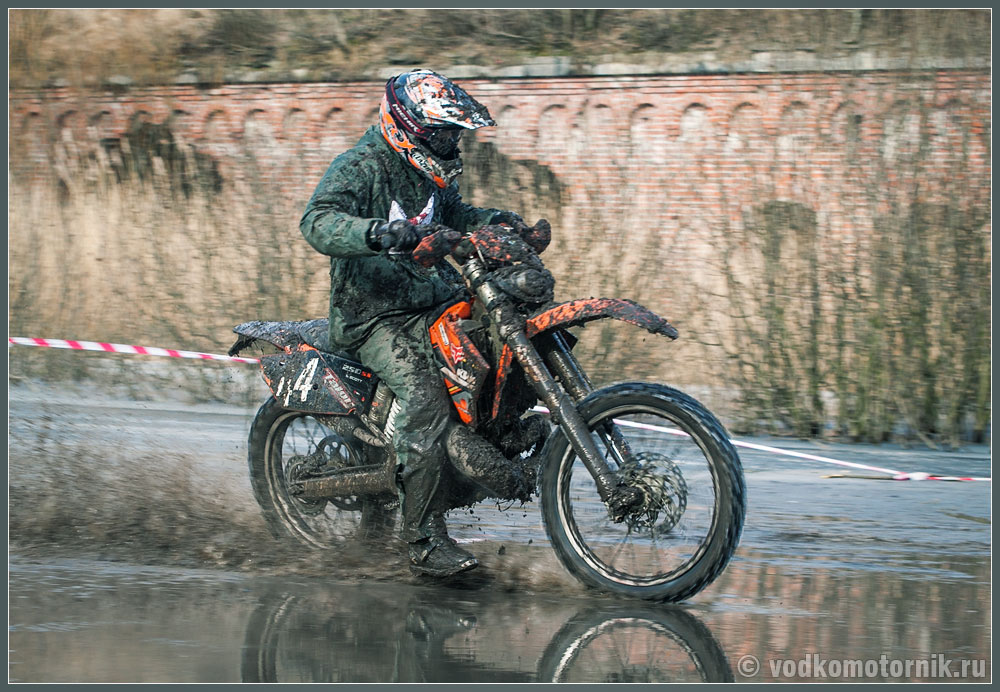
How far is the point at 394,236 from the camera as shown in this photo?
561 centimetres

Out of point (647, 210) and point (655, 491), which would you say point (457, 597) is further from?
point (647, 210)

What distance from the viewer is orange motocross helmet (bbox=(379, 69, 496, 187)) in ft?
19.4

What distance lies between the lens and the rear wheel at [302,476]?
6703mm

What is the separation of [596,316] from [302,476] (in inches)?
73.2

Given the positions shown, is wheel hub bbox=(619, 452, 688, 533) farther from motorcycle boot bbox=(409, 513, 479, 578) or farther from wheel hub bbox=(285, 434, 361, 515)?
wheel hub bbox=(285, 434, 361, 515)

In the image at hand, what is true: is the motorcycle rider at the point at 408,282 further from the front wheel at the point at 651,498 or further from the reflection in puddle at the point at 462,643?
the reflection in puddle at the point at 462,643

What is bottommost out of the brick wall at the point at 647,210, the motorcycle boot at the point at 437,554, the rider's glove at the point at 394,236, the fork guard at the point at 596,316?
the motorcycle boot at the point at 437,554

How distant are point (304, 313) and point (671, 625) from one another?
790cm

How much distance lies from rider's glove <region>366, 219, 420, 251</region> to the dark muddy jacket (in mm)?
339

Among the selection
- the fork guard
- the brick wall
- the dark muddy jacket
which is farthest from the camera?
the brick wall

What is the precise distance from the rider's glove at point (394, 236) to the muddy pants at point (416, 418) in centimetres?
62

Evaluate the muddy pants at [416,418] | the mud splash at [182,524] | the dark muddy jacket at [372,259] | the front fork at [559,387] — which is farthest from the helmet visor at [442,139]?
the mud splash at [182,524]

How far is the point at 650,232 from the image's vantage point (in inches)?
475

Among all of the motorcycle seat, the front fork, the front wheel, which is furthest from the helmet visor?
the front wheel
